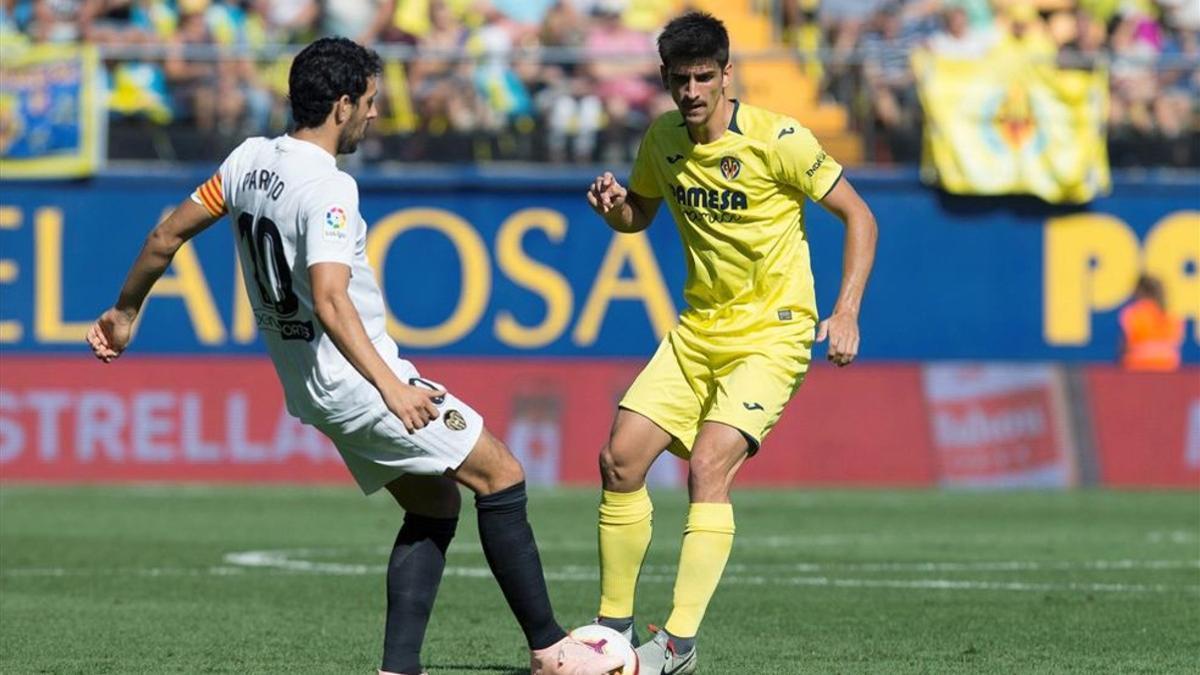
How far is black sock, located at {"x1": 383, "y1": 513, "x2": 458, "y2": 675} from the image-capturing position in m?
7.07

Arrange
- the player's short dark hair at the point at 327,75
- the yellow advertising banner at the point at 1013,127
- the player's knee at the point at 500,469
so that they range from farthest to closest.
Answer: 1. the yellow advertising banner at the point at 1013,127
2. the player's knee at the point at 500,469
3. the player's short dark hair at the point at 327,75

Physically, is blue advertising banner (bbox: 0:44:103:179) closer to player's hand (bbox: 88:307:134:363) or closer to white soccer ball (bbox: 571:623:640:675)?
player's hand (bbox: 88:307:134:363)

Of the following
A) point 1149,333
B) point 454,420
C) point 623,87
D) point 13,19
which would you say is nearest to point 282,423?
point 623,87

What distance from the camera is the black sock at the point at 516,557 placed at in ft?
23.0

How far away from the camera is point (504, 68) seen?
2041 cm

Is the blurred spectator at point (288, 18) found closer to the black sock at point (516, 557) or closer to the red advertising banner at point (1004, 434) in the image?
the red advertising banner at point (1004, 434)

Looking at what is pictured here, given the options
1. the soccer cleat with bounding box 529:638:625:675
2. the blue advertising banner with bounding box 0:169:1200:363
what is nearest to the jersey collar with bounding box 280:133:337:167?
the soccer cleat with bounding box 529:638:625:675

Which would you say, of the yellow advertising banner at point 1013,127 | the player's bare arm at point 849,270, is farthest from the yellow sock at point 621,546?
the yellow advertising banner at point 1013,127

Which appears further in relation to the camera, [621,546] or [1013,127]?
[1013,127]

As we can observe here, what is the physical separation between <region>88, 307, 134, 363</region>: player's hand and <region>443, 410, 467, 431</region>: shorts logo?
3.92ft

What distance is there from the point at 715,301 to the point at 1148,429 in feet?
35.3

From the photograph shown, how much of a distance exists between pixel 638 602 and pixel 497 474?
3267 mm

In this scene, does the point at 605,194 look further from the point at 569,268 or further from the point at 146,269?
the point at 569,268

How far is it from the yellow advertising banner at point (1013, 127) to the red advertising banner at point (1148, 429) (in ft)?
11.0
